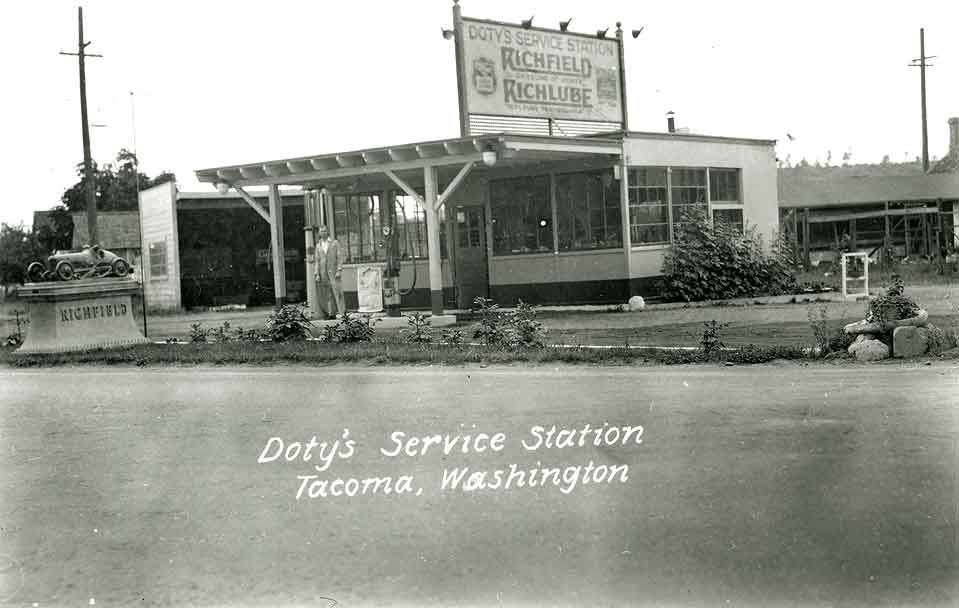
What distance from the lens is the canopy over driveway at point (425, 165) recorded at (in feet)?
62.0

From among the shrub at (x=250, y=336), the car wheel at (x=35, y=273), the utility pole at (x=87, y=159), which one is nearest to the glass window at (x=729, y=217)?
the shrub at (x=250, y=336)

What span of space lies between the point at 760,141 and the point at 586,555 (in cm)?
2055

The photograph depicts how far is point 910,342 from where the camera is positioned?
11.2m

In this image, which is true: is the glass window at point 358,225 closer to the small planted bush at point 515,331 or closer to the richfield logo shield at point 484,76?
the richfield logo shield at point 484,76

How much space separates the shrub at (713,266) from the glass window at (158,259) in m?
21.2

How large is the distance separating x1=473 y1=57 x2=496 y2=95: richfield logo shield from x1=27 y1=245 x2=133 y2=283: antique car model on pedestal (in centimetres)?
748

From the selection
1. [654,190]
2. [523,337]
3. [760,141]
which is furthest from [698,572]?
[760,141]

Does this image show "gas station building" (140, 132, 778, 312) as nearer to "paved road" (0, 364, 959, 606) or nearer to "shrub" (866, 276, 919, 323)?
"shrub" (866, 276, 919, 323)

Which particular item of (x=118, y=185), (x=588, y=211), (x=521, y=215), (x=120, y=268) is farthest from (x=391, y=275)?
(x=118, y=185)

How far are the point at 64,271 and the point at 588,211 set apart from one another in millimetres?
9748

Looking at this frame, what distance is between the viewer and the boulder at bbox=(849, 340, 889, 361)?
1121 centimetres

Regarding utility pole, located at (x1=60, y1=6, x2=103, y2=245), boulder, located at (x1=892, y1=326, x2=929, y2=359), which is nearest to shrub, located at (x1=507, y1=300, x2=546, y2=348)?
boulder, located at (x1=892, y1=326, x2=929, y2=359)

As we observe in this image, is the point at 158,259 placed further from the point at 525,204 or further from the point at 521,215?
the point at 525,204

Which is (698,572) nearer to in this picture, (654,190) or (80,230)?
(654,190)
